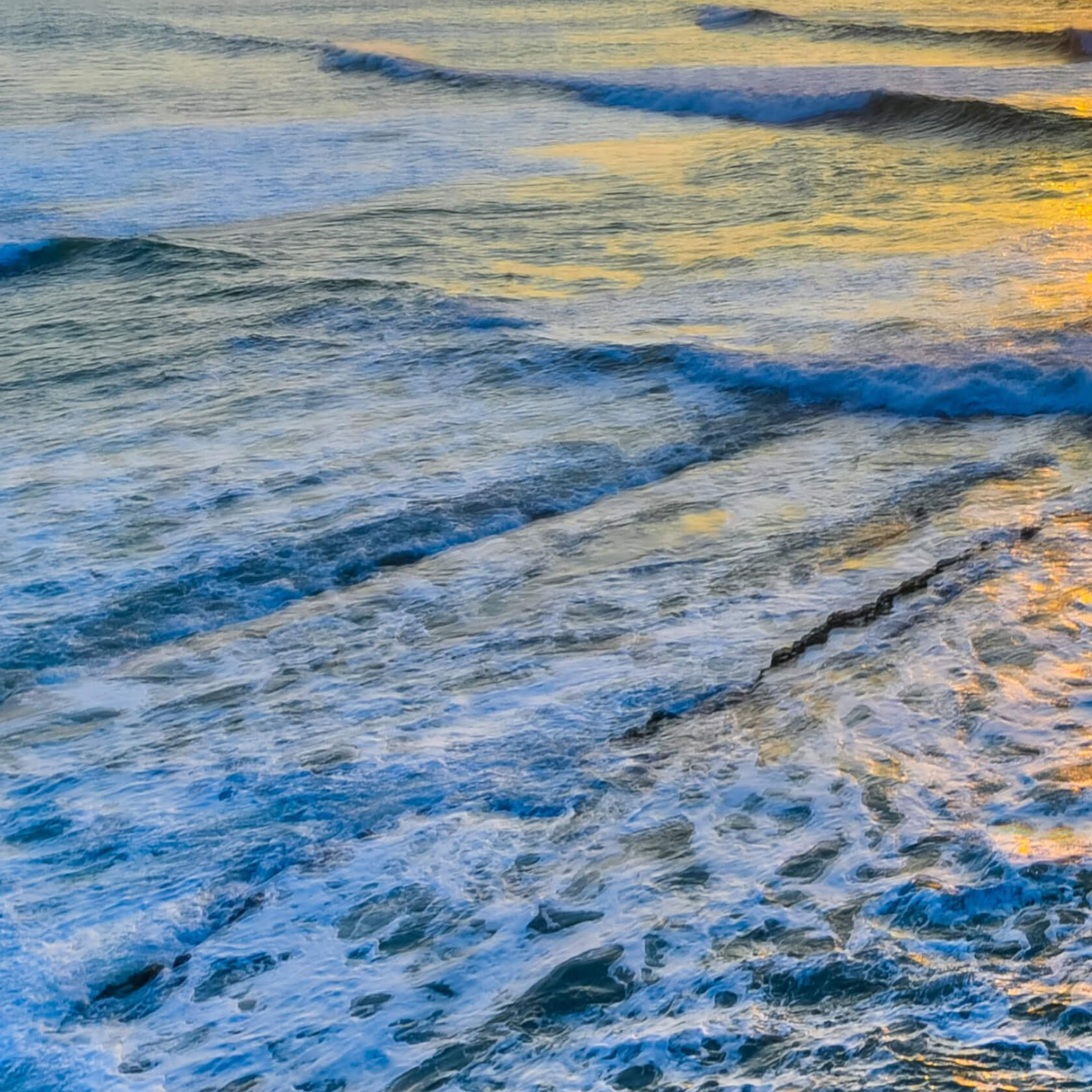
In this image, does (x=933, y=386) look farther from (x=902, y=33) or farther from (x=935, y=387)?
(x=902, y=33)

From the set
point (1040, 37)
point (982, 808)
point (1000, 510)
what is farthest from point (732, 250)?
point (1040, 37)

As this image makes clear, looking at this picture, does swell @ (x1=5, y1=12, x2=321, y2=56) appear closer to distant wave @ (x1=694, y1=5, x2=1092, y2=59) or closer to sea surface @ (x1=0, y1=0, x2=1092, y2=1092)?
distant wave @ (x1=694, y1=5, x2=1092, y2=59)

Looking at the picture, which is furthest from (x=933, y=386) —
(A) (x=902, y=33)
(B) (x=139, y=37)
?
(B) (x=139, y=37)

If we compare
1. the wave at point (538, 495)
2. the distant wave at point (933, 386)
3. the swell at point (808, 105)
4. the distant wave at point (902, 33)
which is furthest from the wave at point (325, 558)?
the distant wave at point (902, 33)

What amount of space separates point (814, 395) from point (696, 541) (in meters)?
2.21

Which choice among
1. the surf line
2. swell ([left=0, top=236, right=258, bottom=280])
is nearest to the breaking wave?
the surf line

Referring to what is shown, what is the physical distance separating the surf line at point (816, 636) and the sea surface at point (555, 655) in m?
0.03

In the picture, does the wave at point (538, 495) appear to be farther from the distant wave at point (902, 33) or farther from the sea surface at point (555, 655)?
the distant wave at point (902, 33)

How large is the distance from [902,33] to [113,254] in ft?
59.0

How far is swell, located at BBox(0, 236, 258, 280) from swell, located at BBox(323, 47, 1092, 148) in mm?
8975

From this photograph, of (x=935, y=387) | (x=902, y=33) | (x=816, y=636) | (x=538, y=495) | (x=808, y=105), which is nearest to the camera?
(x=816, y=636)

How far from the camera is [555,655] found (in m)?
5.27

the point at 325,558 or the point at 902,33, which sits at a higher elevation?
the point at 902,33

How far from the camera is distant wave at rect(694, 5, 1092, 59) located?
901 inches
